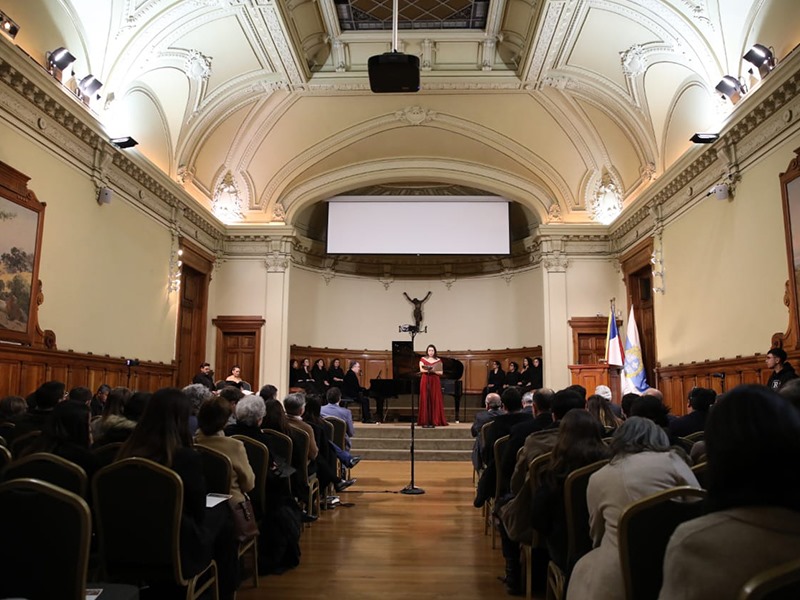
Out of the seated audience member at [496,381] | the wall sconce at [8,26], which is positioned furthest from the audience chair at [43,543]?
the seated audience member at [496,381]

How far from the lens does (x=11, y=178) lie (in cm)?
620

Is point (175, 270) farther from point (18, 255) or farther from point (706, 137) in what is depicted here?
point (706, 137)

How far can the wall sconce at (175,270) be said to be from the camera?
34.1 ft

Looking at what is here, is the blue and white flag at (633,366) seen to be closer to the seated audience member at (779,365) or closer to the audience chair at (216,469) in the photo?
the seated audience member at (779,365)

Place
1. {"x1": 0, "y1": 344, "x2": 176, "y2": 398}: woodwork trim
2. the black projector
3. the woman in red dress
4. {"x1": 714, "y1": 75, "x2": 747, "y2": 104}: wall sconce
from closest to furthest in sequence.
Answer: {"x1": 0, "y1": 344, "x2": 176, "y2": 398}: woodwork trim, the black projector, {"x1": 714, "y1": 75, "x2": 747, "y2": 104}: wall sconce, the woman in red dress

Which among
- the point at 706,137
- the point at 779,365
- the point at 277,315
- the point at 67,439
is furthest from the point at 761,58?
the point at 277,315

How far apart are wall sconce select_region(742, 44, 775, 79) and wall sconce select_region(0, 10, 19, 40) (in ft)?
24.5

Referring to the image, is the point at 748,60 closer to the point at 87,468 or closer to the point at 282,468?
the point at 282,468

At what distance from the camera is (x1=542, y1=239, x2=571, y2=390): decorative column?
480 inches

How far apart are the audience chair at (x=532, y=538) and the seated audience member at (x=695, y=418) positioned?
158 centimetres

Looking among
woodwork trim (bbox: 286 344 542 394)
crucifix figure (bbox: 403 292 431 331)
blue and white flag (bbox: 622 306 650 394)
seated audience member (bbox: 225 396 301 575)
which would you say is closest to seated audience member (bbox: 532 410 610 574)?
seated audience member (bbox: 225 396 301 575)

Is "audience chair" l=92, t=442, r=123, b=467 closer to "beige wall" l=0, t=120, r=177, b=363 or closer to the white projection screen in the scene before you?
"beige wall" l=0, t=120, r=177, b=363

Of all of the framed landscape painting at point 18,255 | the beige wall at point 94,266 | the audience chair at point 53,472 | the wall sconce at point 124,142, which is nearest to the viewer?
the audience chair at point 53,472

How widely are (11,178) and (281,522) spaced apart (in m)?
4.64
